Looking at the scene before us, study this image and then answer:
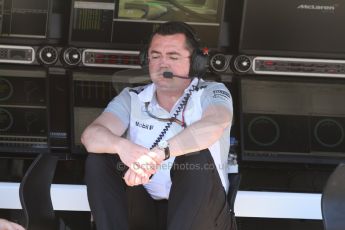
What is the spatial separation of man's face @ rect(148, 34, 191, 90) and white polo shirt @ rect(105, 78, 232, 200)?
7 cm

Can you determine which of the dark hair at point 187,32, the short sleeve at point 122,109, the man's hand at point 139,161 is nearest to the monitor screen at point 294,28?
the dark hair at point 187,32

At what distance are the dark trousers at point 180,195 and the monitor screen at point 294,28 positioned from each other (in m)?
1.41

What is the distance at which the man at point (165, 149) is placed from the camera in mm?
2477

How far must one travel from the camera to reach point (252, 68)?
3.86 meters

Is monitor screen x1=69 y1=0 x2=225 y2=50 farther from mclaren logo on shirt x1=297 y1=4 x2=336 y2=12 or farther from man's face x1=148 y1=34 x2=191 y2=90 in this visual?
man's face x1=148 y1=34 x2=191 y2=90

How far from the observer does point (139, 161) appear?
2486 millimetres

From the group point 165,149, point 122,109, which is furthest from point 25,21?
point 165,149

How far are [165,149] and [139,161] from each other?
0.35 feet

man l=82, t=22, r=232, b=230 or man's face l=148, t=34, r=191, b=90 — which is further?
man's face l=148, t=34, r=191, b=90

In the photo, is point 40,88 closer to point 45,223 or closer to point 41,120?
point 41,120

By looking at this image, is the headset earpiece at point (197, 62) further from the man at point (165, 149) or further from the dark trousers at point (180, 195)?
the dark trousers at point (180, 195)

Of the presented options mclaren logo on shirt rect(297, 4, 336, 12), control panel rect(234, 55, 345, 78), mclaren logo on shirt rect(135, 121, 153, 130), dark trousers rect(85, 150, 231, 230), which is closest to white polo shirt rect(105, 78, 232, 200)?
mclaren logo on shirt rect(135, 121, 153, 130)

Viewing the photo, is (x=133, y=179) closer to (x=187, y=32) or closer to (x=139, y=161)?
(x=139, y=161)

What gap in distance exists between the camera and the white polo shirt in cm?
273
